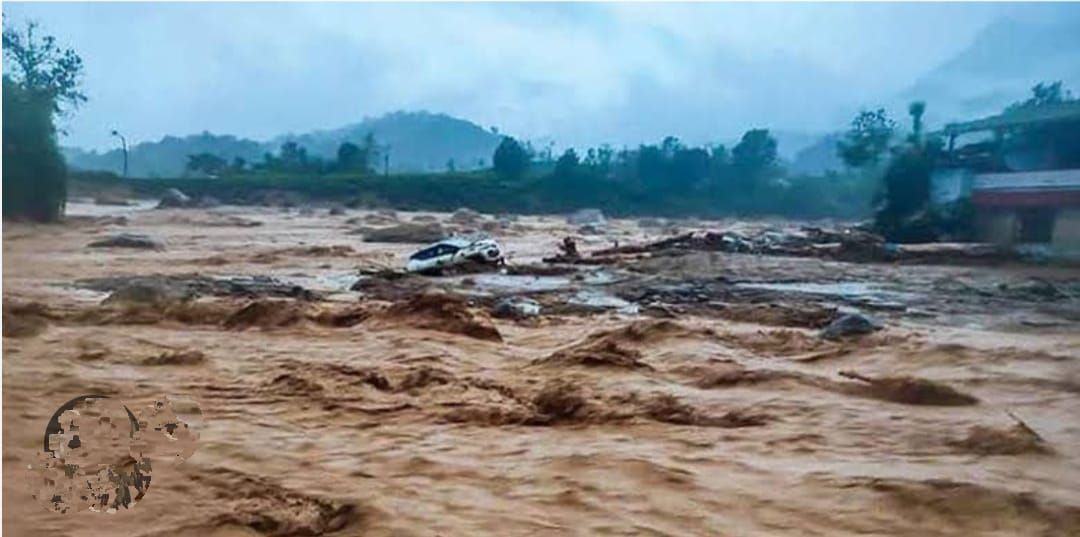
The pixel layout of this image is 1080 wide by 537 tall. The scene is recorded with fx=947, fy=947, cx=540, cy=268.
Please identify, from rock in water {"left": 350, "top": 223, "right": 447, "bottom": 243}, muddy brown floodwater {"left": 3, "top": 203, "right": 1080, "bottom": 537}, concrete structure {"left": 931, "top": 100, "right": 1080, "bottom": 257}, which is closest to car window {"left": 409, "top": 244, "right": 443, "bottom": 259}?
rock in water {"left": 350, "top": 223, "right": 447, "bottom": 243}

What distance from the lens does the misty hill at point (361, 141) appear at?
2.83 m

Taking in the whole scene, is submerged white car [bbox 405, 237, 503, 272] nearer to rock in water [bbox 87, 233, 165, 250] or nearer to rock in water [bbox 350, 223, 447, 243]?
rock in water [bbox 350, 223, 447, 243]

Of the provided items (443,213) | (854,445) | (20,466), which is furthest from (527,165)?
(20,466)

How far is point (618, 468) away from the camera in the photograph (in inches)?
78.7

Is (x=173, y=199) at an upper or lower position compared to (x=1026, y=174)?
lower

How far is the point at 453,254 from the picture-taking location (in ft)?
20.3

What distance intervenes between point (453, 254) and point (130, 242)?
7.54 ft

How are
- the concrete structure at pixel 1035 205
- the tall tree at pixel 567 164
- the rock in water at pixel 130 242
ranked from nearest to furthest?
the concrete structure at pixel 1035 205, the rock in water at pixel 130 242, the tall tree at pixel 567 164

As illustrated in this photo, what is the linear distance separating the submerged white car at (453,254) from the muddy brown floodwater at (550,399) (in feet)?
3.01

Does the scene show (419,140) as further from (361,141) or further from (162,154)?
(162,154)

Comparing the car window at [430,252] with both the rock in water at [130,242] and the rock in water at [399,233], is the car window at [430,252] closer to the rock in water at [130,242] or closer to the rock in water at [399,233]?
the rock in water at [399,233]

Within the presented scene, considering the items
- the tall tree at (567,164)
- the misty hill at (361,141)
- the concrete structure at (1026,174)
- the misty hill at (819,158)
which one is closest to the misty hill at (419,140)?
the misty hill at (361,141)

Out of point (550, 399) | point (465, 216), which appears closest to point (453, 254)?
point (465, 216)

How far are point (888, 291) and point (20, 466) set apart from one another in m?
4.49
